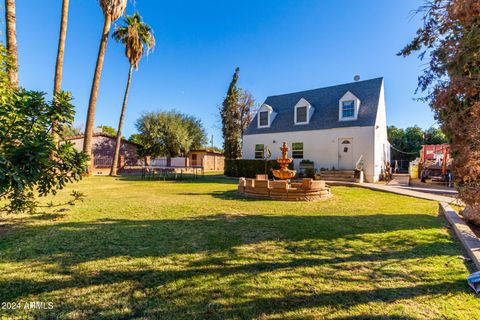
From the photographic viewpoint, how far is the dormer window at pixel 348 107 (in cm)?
1547

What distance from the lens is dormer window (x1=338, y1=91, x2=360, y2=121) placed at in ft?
50.8

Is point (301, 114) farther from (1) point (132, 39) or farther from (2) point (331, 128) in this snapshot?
(1) point (132, 39)

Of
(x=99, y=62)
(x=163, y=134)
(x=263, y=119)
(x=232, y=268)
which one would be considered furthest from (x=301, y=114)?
(x=232, y=268)

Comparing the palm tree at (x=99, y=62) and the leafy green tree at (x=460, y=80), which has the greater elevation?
the palm tree at (x=99, y=62)

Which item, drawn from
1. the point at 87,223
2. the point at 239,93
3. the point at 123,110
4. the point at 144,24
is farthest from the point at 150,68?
the point at 87,223

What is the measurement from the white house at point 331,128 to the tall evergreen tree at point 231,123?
4.35 metres

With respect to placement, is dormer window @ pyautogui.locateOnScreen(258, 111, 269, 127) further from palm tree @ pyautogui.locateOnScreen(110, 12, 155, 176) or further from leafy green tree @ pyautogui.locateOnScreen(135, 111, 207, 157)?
palm tree @ pyautogui.locateOnScreen(110, 12, 155, 176)

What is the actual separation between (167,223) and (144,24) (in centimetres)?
1991

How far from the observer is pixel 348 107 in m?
15.8

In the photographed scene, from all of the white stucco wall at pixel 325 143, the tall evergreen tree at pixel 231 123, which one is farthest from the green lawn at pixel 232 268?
the tall evergreen tree at pixel 231 123

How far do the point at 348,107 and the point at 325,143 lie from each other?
A: 10.0 feet

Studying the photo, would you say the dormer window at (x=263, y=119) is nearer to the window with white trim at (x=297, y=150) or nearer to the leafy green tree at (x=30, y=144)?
the window with white trim at (x=297, y=150)

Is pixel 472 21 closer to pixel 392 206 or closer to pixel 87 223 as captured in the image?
pixel 392 206

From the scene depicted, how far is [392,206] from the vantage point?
7219 millimetres
